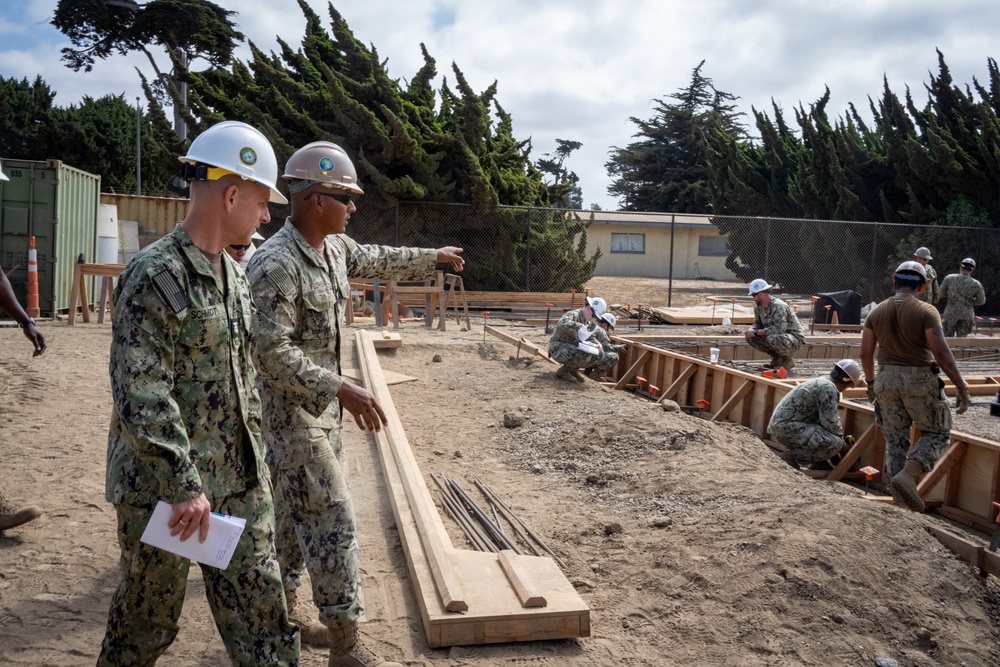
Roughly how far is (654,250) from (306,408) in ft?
126

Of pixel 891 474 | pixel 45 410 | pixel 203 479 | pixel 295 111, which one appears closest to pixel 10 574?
pixel 203 479

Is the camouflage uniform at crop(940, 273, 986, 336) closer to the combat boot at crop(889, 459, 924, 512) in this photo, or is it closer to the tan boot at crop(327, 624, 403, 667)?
the combat boot at crop(889, 459, 924, 512)

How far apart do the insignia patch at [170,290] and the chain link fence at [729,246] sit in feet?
63.4

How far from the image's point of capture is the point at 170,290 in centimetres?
242

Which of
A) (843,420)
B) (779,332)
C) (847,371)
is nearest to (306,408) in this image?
(847,371)

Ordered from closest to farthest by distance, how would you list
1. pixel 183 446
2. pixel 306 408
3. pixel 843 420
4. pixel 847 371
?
1. pixel 183 446
2. pixel 306 408
3. pixel 847 371
4. pixel 843 420

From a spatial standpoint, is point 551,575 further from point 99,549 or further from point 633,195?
point 633,195

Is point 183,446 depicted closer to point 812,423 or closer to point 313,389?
point 313,389

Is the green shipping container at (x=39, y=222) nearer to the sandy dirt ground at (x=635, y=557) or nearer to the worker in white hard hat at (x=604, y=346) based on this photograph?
the sandy dirt ground at (x=635, y=557)

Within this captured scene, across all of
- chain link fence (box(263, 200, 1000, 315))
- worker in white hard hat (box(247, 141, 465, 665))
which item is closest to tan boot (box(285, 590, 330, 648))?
worker in white hard hat (box(247, 141, 465, 665))

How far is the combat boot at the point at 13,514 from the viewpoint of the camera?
4.77 m

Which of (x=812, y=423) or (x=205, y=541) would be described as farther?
(x=812, y=423)

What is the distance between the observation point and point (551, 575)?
424 cm

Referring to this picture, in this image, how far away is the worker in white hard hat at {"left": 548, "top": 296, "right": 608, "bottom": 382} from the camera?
1127 cm
